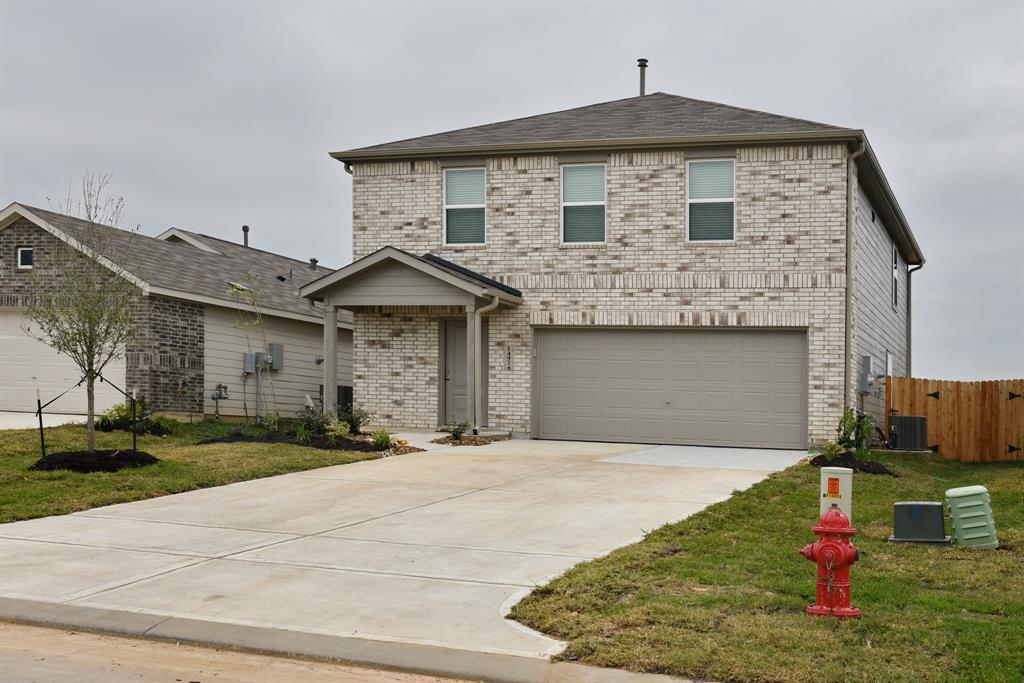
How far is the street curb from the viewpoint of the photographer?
5.68 metres

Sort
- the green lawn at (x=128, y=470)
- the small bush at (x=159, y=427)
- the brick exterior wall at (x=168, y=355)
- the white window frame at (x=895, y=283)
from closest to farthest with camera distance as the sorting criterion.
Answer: the green lawn at (x=128, y=470) < the small bush at (x=159, y=427) < the brick exterior wall at (x=168, y=355) < the white window frame at (x=895, y=283)

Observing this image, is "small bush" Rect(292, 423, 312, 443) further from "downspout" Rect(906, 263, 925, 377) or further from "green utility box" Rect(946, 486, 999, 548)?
"downspout" Rect(906, 263, 925, 377)

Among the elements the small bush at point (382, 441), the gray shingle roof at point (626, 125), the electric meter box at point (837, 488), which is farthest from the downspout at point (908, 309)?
the electric meter box at point (837, 488)

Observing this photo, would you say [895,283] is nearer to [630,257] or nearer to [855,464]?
[630,257]

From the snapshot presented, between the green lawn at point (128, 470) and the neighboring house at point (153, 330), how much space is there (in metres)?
3.24

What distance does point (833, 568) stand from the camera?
6.48 m

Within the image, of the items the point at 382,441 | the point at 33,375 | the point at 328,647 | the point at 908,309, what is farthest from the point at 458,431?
the point at 908,309

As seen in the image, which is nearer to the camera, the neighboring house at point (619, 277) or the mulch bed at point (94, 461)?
the mulch bed at point (94, 461)

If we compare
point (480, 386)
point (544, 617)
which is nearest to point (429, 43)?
point (480, 386)

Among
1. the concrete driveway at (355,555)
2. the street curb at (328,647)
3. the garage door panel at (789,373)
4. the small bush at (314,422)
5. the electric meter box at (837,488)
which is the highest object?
the garage door panel at (789,373)

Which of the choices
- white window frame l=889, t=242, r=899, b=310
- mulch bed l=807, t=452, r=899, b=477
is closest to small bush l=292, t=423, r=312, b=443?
mulch bed l=807, t=452, r=899, b=477

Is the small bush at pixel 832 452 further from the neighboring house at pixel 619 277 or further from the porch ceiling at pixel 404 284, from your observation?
the porch ceiling at pixel 404 284

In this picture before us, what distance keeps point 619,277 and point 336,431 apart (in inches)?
236

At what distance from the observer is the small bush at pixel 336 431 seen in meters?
16.8
